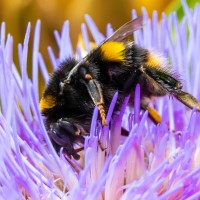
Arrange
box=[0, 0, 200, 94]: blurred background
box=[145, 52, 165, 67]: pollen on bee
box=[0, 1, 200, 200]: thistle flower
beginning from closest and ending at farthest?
box=[0, 1, 200, 200]: thistle flower, box=[145, 52, 165, 67]: pollen on bee, box=[0, 0, 200, 94]: blurred background

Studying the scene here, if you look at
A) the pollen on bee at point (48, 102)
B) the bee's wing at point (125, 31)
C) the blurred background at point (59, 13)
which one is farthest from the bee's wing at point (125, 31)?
the blurred background at point (59, 13)

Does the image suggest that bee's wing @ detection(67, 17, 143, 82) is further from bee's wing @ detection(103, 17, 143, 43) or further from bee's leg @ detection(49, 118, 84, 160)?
bee's leg @ detection(49, 118, 84, 160)

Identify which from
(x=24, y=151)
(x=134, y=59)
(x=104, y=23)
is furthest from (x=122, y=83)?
(x=104, y=23)

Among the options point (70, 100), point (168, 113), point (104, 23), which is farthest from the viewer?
point (104, 23)

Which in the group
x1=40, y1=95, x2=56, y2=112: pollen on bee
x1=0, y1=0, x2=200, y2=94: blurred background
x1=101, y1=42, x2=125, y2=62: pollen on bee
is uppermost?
x1=0, y1=0, x2=200, y2=94: blurred background

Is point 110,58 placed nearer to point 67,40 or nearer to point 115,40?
point 115,40

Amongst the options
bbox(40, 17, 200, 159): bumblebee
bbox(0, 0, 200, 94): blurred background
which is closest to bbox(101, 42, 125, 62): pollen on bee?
bbox(40, 17, 200, 159): bumblebee

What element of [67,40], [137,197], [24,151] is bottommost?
[137,197]

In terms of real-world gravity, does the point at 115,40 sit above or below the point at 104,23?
below
